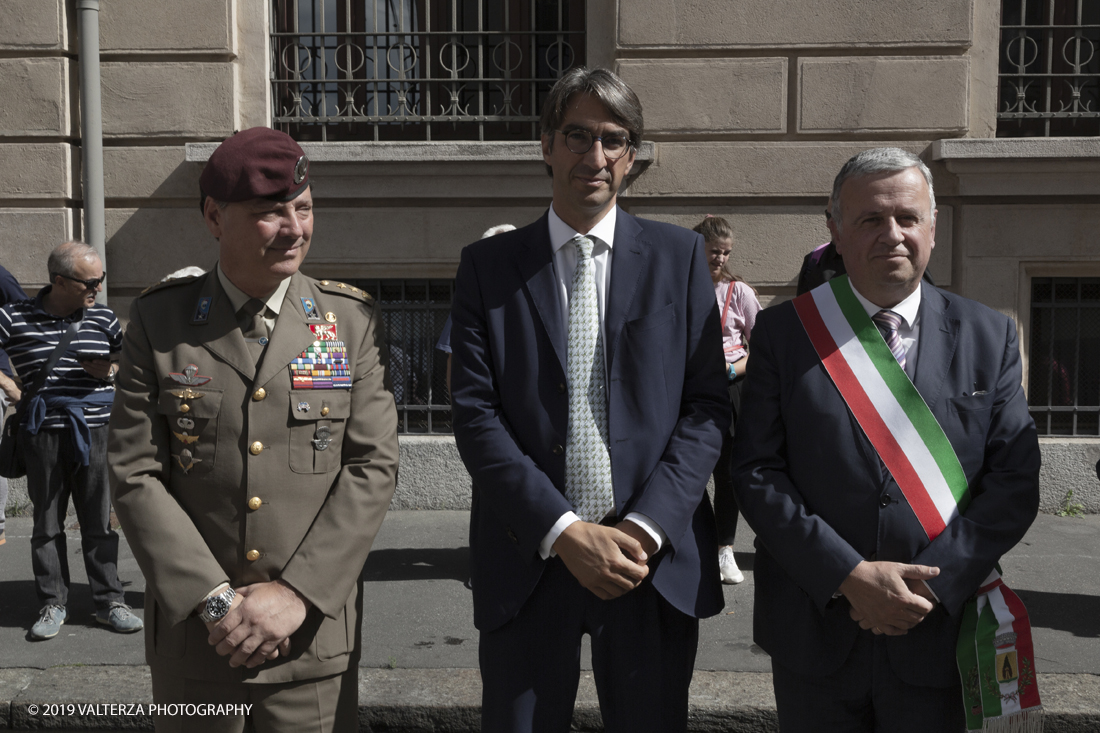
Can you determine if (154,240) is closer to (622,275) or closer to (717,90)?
(717,90)

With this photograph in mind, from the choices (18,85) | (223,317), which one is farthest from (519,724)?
(18,85)

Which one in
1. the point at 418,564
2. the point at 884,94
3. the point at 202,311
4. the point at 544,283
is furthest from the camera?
Answer: the point at 884,94

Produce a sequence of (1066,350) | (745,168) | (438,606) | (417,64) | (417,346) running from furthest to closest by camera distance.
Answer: (417,346), (417,64), (1066,350), (745,168), (438,606)

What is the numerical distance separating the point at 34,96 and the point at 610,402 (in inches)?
249

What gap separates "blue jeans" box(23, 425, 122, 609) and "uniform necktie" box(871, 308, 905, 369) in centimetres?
385

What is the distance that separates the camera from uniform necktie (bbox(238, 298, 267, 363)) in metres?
2.44

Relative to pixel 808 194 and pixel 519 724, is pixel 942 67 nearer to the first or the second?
pixel 808 194

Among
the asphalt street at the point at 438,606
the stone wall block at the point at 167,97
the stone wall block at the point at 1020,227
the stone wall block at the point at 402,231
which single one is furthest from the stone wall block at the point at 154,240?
the stone wall block at the point at 1020,227

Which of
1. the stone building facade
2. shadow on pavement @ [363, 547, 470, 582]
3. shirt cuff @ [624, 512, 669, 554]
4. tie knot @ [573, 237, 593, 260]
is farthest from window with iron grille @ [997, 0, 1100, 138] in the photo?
shirt cuff @ [624, 512, 669, 554]

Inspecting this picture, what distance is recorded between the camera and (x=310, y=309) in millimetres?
2527

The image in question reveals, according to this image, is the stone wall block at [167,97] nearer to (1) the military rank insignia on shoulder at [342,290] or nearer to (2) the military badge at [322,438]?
(1) the military rank insignia on shoulder at [342,290]

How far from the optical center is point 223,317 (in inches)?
96.0

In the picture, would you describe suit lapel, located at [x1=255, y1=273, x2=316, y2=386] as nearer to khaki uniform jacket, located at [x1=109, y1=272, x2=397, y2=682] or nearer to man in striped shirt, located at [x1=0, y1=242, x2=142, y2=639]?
khaki uniform jacket, located at [x1=109, y1=272, x2=397, y2=682]

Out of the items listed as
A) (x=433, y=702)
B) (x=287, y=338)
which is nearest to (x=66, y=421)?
(x=433, y=702)
